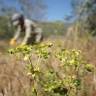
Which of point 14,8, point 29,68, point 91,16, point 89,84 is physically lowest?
point 89,84

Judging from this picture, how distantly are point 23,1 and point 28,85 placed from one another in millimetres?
42284

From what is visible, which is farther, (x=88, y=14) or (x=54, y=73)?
(x=88, y=14)

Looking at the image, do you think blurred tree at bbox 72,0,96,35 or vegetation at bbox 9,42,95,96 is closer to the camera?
vegetation at bbox 9,42,95,96

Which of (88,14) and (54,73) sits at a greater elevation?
(88,14)

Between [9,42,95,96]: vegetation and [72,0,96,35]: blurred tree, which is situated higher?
[72,0,96,35]: blurred tree

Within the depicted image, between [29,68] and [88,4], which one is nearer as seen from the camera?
[29,68]

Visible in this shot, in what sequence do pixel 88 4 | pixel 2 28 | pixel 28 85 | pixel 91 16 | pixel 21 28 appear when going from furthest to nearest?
pixel 2 28 → pixel 91 16 → pixel 88 4 → pixel 21 28 → pixel 28 85

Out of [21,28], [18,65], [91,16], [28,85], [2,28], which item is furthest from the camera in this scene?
[2,28]

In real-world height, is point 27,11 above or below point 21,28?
above

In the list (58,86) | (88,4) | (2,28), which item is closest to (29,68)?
(58,86)

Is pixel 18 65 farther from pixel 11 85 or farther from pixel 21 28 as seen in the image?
pixel 21 28

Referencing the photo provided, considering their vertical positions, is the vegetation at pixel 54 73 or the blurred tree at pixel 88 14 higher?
the blurred tree at pixel 88 14

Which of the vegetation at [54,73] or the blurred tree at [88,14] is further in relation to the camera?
the blurred tree at [88,14]

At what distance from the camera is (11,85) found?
468cm
